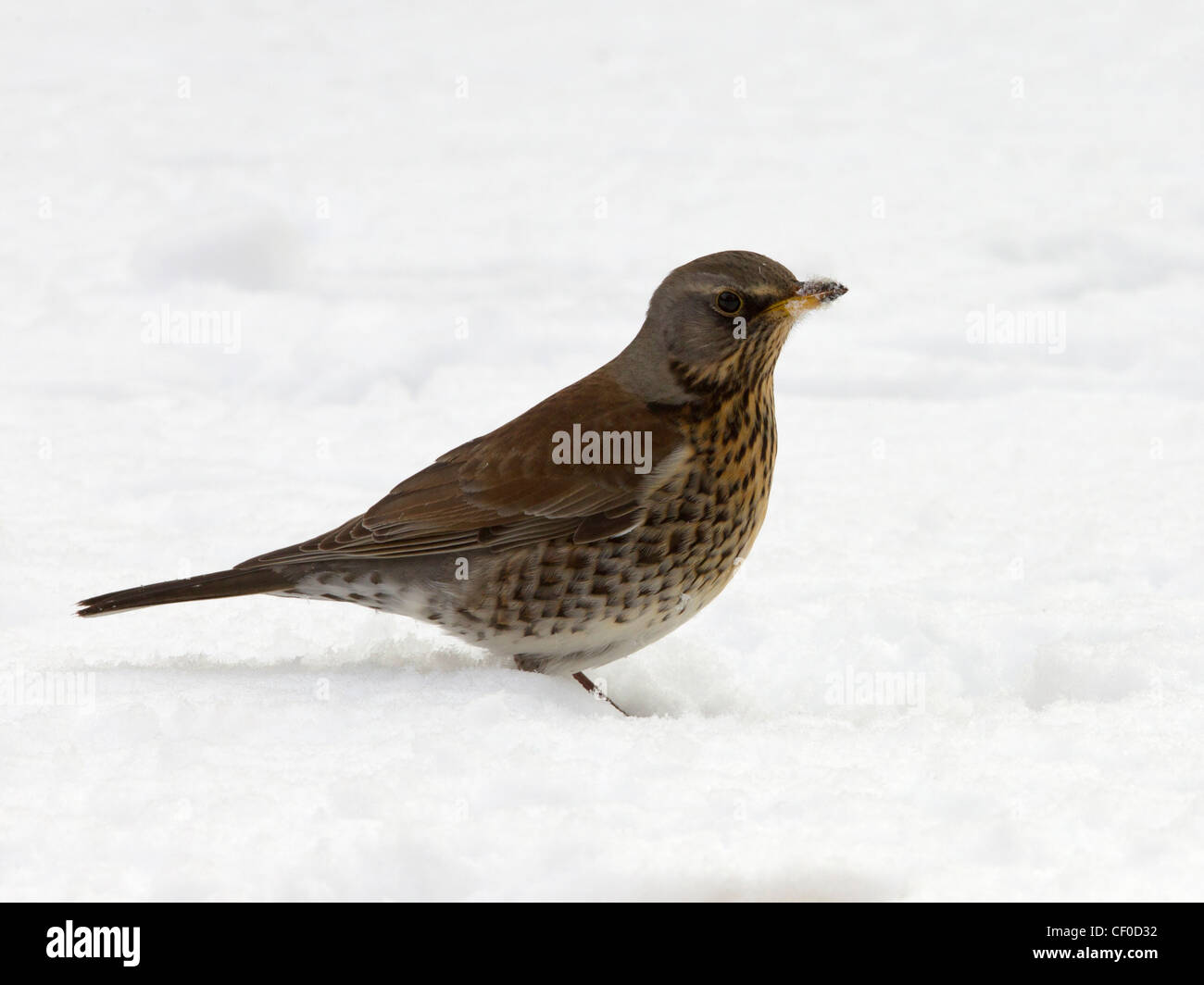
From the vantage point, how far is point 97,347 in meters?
8.84

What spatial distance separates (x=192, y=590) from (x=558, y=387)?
13.9 ft

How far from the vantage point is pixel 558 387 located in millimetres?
8477

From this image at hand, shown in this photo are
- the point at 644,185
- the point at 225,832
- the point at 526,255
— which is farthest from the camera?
the point at 644,185

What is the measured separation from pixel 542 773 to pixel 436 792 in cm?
27

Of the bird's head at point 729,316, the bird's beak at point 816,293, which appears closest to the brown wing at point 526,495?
the bird's head at point 729,316

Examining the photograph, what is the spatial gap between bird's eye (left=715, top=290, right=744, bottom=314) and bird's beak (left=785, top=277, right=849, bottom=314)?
0.60ft

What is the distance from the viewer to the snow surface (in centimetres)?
334

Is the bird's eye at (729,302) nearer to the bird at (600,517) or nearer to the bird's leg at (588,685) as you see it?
the bird at (600,517)

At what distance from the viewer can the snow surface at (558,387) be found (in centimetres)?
334

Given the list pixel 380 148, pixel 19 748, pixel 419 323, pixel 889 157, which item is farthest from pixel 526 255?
pixel 19 748

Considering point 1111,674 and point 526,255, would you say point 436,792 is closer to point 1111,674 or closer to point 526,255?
point 1111,674

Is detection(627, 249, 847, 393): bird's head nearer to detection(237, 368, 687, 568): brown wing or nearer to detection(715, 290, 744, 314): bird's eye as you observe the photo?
detection(715, 290, 744, 314): bird's eye

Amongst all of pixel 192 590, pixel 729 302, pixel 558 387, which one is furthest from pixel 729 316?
pixel 558 387

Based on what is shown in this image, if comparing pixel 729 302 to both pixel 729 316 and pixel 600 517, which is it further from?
pixel 600 517
